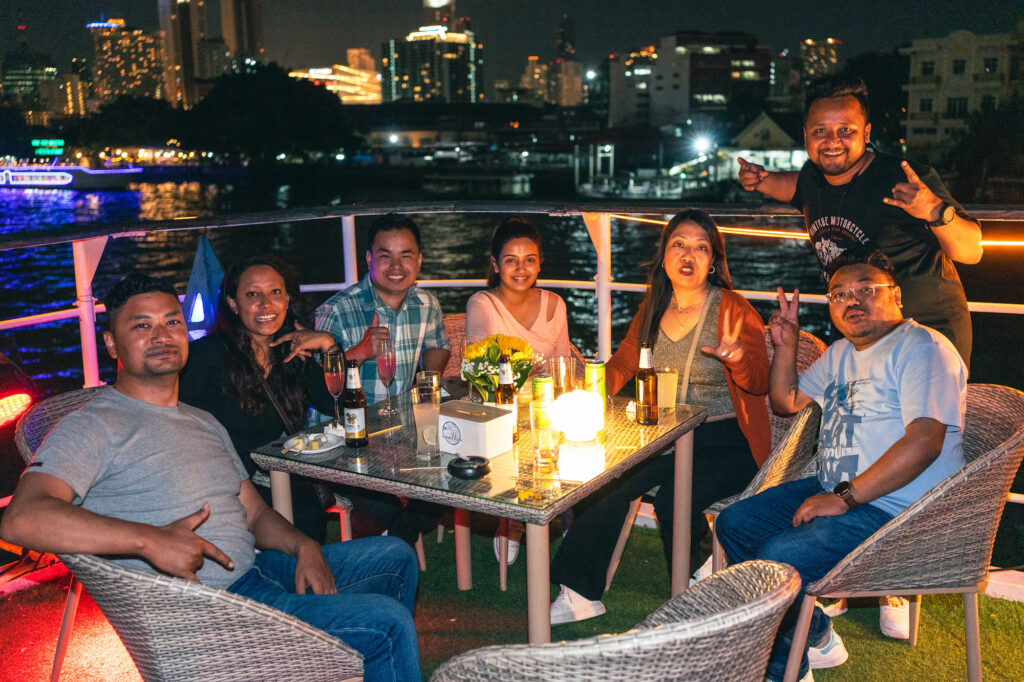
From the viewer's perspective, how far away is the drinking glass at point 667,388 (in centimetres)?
265

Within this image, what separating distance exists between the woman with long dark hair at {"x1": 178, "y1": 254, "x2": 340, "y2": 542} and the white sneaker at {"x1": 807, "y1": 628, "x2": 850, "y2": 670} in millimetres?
1677

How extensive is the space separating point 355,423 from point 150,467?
1.91ft

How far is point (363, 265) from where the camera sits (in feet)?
77.5

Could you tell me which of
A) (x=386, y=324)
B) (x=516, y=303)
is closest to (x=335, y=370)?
(x=386, y=324)

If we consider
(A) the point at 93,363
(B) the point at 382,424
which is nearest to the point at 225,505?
(B) the point at 382,424

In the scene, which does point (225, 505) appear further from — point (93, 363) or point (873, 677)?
point (873, 677)

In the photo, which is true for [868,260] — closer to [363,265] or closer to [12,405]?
[12,405]

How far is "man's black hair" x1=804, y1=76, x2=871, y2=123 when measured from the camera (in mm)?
2762

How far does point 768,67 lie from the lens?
126875 millimetres

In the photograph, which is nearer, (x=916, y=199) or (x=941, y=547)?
(x=941, y=547)

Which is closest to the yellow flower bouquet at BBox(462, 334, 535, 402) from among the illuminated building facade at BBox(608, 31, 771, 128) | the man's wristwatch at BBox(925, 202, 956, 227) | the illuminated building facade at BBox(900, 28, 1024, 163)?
the man's wristwatch at BBox(925, 202, 956, 227)

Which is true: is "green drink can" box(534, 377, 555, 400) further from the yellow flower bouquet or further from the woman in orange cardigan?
the woman in orange cardigan

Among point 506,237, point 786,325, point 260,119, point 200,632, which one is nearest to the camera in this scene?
point 200,632

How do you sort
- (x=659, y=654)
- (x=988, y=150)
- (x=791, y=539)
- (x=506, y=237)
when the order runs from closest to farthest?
(x=659, y=654)
(x=791, y=539)
(x=506, y=237)
(x=988, y=150)
